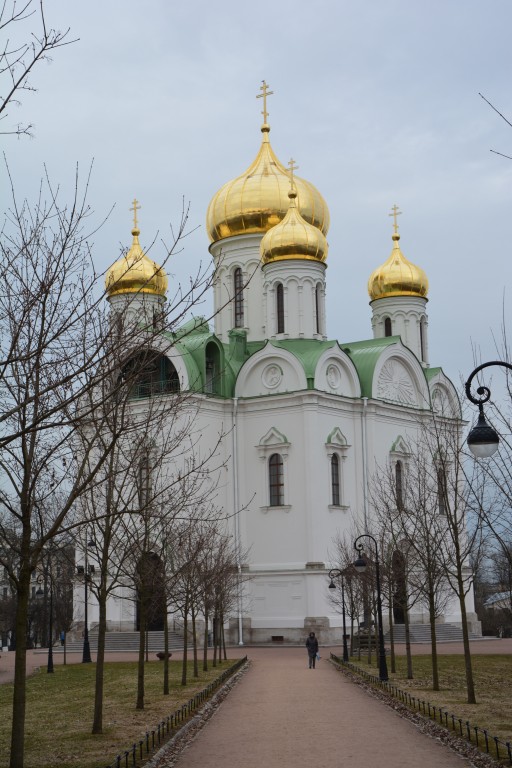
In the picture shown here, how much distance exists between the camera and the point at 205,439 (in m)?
41.2

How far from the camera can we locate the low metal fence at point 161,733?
11.8 metres

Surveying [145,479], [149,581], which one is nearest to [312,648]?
[149,581]

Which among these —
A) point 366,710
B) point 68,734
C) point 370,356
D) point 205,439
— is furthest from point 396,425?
point 68,734

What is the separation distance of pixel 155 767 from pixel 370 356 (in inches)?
1342

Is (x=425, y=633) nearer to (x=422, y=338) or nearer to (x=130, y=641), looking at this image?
(x=130, y=641)

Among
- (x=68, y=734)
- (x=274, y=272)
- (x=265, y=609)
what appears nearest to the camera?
(x=68, y=734)

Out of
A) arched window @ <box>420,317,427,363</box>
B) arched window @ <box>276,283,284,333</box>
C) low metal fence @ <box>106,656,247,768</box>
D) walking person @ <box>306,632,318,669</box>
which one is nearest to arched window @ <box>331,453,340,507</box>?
arched window @ <box>276,283,284,333</box>

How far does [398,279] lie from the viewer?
167 feet

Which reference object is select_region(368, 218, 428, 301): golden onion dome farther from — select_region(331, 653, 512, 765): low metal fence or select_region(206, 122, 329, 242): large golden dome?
select_region(331, 653, 512, 765): low metal fence

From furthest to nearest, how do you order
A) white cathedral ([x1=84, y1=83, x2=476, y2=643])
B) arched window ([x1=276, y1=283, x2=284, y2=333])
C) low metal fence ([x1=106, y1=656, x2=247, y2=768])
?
arched window ([x1=276, y1=283, x2=284, y2=333]), white cathedral ([x1=84, y1=83, x2=476, y2=643]), low metal fence ([x1=106, y1=656, x2=247, y2=768])

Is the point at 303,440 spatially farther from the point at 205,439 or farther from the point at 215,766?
the point at 215,766

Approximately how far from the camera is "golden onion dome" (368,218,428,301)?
167 ft

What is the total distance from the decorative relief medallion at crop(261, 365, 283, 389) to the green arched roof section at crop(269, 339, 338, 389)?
37.4 inches

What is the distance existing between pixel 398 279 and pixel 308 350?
1018 centimetres
